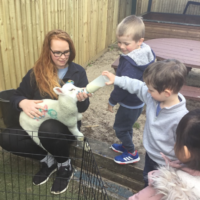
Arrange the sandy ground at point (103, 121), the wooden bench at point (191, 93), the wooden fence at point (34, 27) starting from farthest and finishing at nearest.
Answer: the wooden bench at point (191, 93) → the sandy ground at point (103, 121) → the wooden fence at point (34, 27)

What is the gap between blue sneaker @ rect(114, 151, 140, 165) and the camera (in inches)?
87.1

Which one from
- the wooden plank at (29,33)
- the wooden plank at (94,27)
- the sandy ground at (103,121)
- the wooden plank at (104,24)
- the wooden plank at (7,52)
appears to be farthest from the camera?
the wooden plank at (104,24)

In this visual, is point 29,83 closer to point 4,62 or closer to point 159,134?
point 4,62

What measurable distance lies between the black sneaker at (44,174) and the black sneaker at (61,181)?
4.6 inches

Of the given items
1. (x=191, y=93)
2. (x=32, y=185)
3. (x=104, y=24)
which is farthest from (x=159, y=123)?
(x=104, y=24)

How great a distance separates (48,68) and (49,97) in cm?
28

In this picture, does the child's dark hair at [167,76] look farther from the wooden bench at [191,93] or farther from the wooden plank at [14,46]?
the wooden plank at [14,46]

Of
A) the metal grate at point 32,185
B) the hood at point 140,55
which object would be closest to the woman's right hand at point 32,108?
the metal grate at point 32,185

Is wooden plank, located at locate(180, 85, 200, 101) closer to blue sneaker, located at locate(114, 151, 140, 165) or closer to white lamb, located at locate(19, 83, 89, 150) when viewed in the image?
blue sneaker, located at locate(114, 151, 140, 165)

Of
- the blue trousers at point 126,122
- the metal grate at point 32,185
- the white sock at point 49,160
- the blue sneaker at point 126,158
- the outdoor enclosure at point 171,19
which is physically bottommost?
the metal grate at point 32,185

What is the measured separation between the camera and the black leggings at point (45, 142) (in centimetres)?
192

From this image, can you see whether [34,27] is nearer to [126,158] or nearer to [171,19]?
[126,158]

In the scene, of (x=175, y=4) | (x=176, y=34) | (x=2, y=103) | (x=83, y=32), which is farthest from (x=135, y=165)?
(x=175, y=4)

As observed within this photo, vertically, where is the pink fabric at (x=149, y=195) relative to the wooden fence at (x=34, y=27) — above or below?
below
